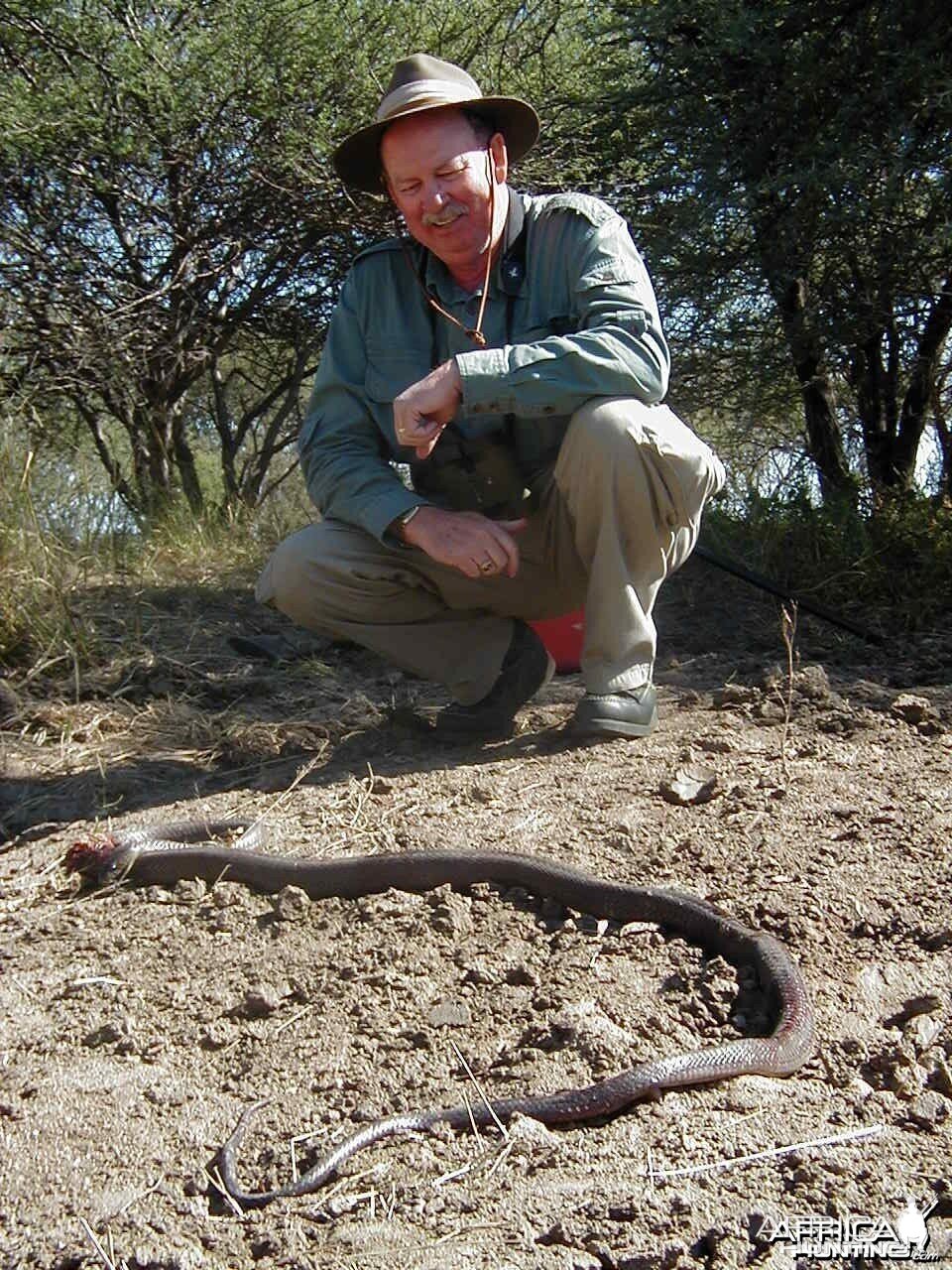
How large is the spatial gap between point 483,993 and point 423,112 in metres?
2.37

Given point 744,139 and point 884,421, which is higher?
point 744,139

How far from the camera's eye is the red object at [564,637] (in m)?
4.56

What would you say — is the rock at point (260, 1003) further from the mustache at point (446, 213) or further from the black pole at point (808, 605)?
the black pole at point (808, 605)

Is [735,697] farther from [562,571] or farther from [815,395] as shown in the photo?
[815,395]

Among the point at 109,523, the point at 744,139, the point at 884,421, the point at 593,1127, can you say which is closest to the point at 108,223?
the point at 109,523

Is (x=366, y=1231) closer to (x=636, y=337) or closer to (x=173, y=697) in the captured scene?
(x=636, y=337)

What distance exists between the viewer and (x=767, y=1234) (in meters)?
1.87

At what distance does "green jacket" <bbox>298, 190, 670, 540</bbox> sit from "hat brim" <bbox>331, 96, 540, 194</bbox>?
180 millimetres

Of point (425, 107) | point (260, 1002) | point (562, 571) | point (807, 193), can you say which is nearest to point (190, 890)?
point (260, 1002)

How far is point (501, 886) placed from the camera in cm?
302

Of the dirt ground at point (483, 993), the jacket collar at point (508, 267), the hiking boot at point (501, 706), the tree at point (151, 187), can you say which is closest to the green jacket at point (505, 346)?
the jacket collar at point (508, 267)

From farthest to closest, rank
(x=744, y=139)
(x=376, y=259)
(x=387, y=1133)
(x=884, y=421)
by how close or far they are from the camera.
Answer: (x=884, y=421), (x=744, y=139), (x=376, y=259), (x=387, y=1133)

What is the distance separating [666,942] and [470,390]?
155 centimetres

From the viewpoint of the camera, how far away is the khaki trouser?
366 cm
